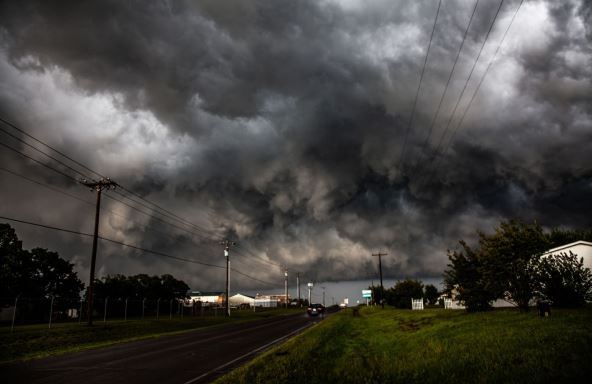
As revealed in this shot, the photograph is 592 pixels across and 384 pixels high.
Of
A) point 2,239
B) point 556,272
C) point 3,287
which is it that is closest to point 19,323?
point 3,287

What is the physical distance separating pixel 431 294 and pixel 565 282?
64.8m

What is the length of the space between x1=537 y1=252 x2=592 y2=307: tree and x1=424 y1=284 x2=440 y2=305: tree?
201 ft

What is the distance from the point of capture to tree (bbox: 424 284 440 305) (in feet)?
284

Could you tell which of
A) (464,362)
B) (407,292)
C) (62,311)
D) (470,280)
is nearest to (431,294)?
(407,292)

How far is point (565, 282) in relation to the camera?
2594 cm

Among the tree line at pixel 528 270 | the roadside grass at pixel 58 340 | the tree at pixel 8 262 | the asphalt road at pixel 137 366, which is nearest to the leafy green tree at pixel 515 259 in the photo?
the tree line at pixel 528 270

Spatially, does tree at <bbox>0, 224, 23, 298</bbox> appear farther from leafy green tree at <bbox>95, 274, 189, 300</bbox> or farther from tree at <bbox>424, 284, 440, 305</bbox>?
tree at <bbox>424, 284, 440, 305</bbox>

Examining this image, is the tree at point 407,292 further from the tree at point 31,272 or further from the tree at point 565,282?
the tree at point 31,272

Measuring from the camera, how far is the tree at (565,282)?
25.7m

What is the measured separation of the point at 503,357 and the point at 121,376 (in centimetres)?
1062

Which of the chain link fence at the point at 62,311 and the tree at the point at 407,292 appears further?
the tree at the point at 407,292

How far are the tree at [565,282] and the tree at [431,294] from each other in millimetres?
61147

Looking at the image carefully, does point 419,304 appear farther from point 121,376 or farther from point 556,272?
point 121,376

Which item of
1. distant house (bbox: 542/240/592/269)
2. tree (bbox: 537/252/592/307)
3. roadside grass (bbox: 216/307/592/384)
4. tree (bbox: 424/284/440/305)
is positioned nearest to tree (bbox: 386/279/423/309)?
tree (bbox: 424/284/440/305)
